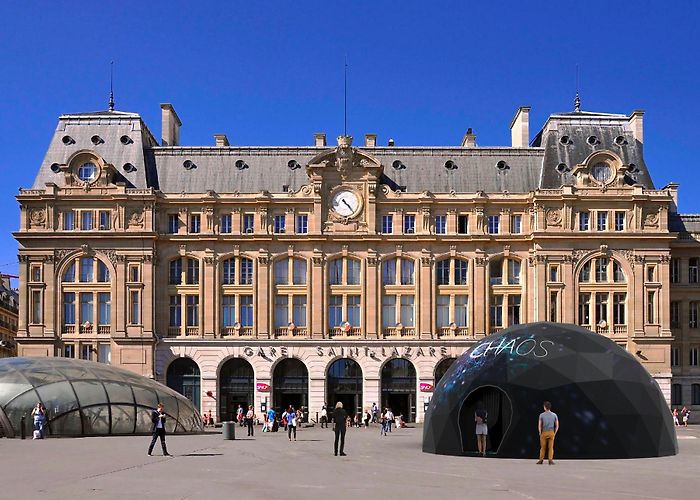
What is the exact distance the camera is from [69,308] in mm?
84188

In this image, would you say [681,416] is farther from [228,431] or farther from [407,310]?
[228,431]

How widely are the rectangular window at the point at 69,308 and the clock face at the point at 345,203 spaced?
21.6 metres

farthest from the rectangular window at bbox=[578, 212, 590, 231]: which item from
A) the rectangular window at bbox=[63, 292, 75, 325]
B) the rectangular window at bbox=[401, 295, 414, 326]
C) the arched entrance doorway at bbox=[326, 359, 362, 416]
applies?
the rectangular window at bbox=[63, 292, 75, 325]

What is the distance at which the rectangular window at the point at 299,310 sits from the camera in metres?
84.9

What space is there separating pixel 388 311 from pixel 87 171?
26147 millimetres

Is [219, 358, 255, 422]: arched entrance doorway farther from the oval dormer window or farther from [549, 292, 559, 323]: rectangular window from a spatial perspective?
[549, 292, 559, 323]: rectangular window

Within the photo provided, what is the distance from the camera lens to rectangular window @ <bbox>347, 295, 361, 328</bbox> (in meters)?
84.9

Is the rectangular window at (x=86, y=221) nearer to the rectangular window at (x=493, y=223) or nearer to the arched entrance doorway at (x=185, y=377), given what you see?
the arched entrance doorway at (x=185, y=377)

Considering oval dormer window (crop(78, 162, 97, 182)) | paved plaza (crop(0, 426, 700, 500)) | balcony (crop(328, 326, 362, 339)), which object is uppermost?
oval dormer window (crop(78, 162, 97, 182))

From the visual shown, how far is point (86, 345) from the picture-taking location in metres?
83.5

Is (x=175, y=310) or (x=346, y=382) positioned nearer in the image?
(x=346, y=382)

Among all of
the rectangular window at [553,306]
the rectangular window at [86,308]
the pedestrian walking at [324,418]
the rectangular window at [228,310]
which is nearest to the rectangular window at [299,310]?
the rectangular window at [228,310]

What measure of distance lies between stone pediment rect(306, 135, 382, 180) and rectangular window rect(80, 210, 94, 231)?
17309 millimetres

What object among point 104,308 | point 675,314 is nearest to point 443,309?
point 675,314
